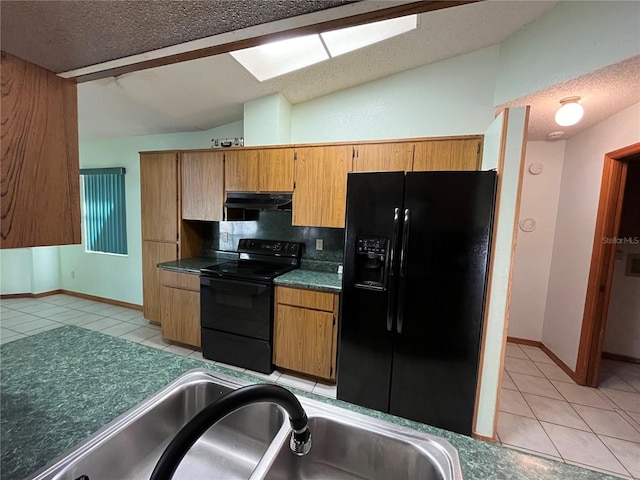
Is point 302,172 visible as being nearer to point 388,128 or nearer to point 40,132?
point 388,128

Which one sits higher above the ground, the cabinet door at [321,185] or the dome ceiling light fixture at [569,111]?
the dome ceiling light fixture at [569,111]

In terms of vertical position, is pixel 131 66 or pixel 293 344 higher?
pixel 131 66

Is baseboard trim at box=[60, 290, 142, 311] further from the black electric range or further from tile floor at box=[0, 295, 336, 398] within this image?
the black electric range

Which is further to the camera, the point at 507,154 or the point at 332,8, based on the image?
the point at 507,154

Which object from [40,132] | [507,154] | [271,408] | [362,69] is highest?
[362,69]

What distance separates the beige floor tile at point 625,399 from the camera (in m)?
2.24

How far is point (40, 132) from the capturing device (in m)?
0.60

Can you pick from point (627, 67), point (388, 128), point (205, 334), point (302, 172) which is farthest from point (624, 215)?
point (205, 334)

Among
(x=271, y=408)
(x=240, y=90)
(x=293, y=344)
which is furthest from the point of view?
(x=240, y=90)

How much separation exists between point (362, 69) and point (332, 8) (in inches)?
91.2

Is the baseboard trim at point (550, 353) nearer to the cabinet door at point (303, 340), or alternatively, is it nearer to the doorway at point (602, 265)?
the doorway at point (602, 265)

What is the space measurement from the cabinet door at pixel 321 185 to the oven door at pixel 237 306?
756mm

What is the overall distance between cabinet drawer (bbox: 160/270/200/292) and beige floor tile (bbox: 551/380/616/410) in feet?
11.6

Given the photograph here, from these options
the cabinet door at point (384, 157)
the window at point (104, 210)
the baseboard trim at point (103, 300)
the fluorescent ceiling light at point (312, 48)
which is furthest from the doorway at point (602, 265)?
the window at point (104, 210)
